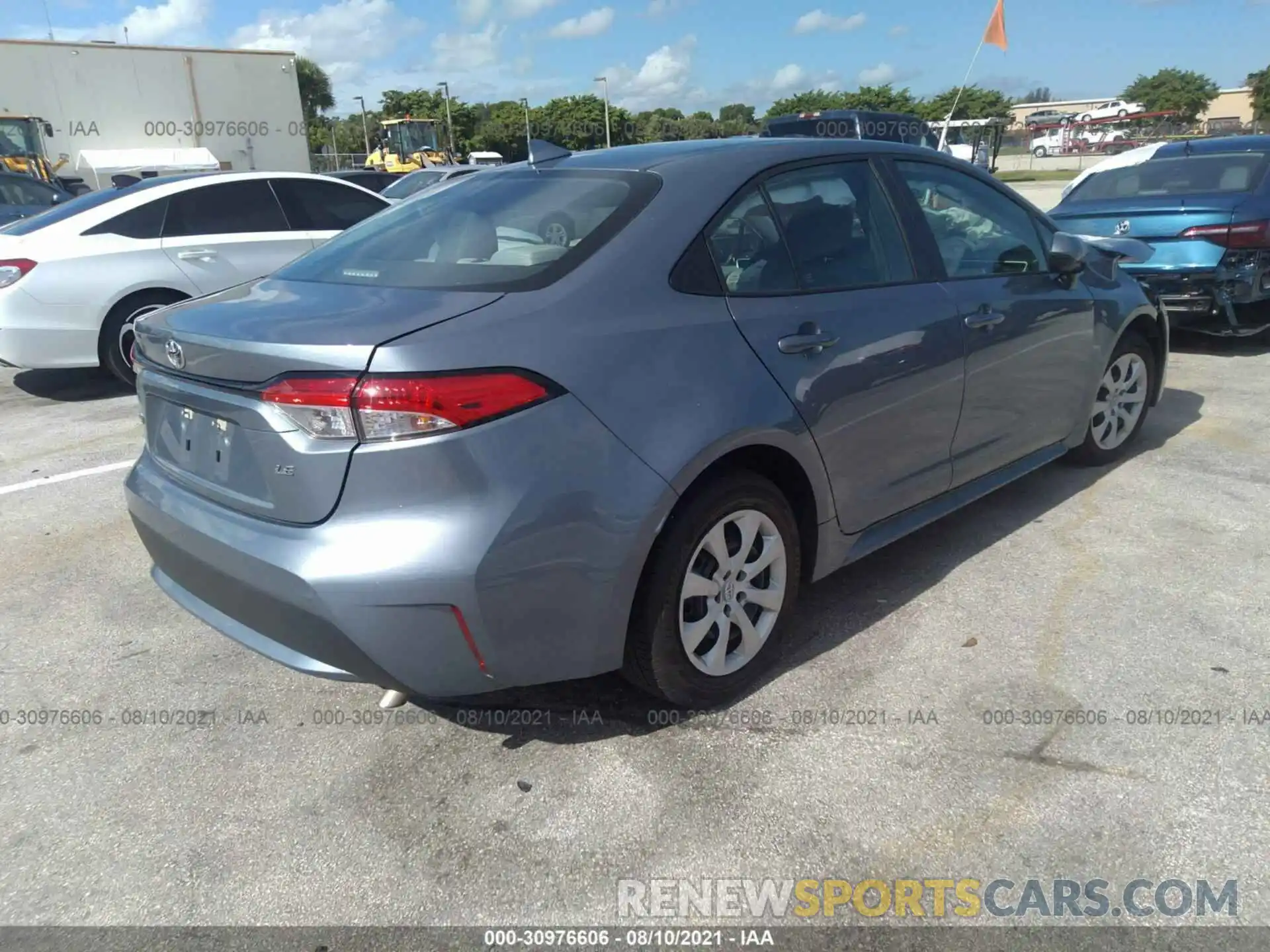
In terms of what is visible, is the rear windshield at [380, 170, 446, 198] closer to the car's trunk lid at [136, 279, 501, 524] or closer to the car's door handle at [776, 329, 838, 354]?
the car's trunk lid at [136, 279, 501, 524]

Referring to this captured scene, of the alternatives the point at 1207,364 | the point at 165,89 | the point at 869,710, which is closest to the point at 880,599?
the point at 869,710

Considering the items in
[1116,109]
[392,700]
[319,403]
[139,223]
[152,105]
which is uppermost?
[1116,109]

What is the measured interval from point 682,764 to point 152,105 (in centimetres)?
3672

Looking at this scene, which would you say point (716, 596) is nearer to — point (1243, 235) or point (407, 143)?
point (1243, 235)

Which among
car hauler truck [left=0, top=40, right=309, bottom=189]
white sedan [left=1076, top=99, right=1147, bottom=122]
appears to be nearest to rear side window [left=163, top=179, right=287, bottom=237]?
car hauler truck [left=0, top=40, right=309, bottom=189]

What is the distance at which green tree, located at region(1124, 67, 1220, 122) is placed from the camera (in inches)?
2534

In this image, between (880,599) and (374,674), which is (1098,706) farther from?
(374,674)

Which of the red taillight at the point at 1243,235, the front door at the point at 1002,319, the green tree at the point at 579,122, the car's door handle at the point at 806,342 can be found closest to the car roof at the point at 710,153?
the front door at the point at 1002,319

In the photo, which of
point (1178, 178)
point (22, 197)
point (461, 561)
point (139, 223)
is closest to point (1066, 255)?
point (461, 561)

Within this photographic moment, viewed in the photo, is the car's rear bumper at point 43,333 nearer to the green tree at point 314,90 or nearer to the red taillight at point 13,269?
the red taillight at point 13,269

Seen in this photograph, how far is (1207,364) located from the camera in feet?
22.9

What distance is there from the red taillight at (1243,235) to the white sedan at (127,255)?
264 inches

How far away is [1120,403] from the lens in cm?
471

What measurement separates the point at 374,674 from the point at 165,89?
36623 mm
